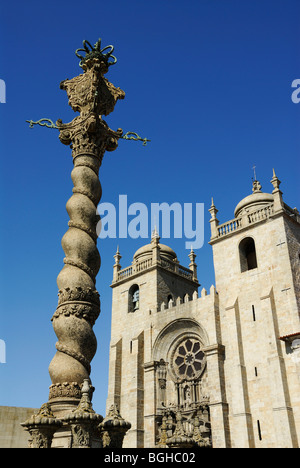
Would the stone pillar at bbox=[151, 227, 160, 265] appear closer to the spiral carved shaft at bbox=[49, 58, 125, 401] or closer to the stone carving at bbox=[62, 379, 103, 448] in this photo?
the spiral carved shaft at bbox=[49, 58, 125, 401]

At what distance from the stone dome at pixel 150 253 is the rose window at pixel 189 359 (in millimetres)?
8630

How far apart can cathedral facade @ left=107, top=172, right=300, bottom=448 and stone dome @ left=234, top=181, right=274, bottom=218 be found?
0.07 metres

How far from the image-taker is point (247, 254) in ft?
97.7

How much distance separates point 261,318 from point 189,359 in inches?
242

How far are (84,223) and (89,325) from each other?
10.0ft

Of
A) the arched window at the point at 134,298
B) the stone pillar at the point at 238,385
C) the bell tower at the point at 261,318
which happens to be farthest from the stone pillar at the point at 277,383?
the arched window at the point at 134,298

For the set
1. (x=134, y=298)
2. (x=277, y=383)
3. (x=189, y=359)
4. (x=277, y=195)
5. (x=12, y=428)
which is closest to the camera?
(x=12, y=428)

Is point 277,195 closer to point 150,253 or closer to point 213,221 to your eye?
point 213,221

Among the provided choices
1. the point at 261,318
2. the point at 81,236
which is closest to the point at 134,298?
the point at 261,318

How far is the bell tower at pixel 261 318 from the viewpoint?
22.8 meters

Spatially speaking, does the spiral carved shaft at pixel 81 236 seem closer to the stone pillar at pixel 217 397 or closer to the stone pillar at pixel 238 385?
the stone pillar at pixel 238 385

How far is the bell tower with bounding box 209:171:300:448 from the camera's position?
74.8 ft

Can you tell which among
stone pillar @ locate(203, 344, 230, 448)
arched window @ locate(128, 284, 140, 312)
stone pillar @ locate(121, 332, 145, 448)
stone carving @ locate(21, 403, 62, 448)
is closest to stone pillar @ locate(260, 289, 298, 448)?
stone pillar @ locate(203, 344, 230, 448)

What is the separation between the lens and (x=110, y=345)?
3331 centimetres
